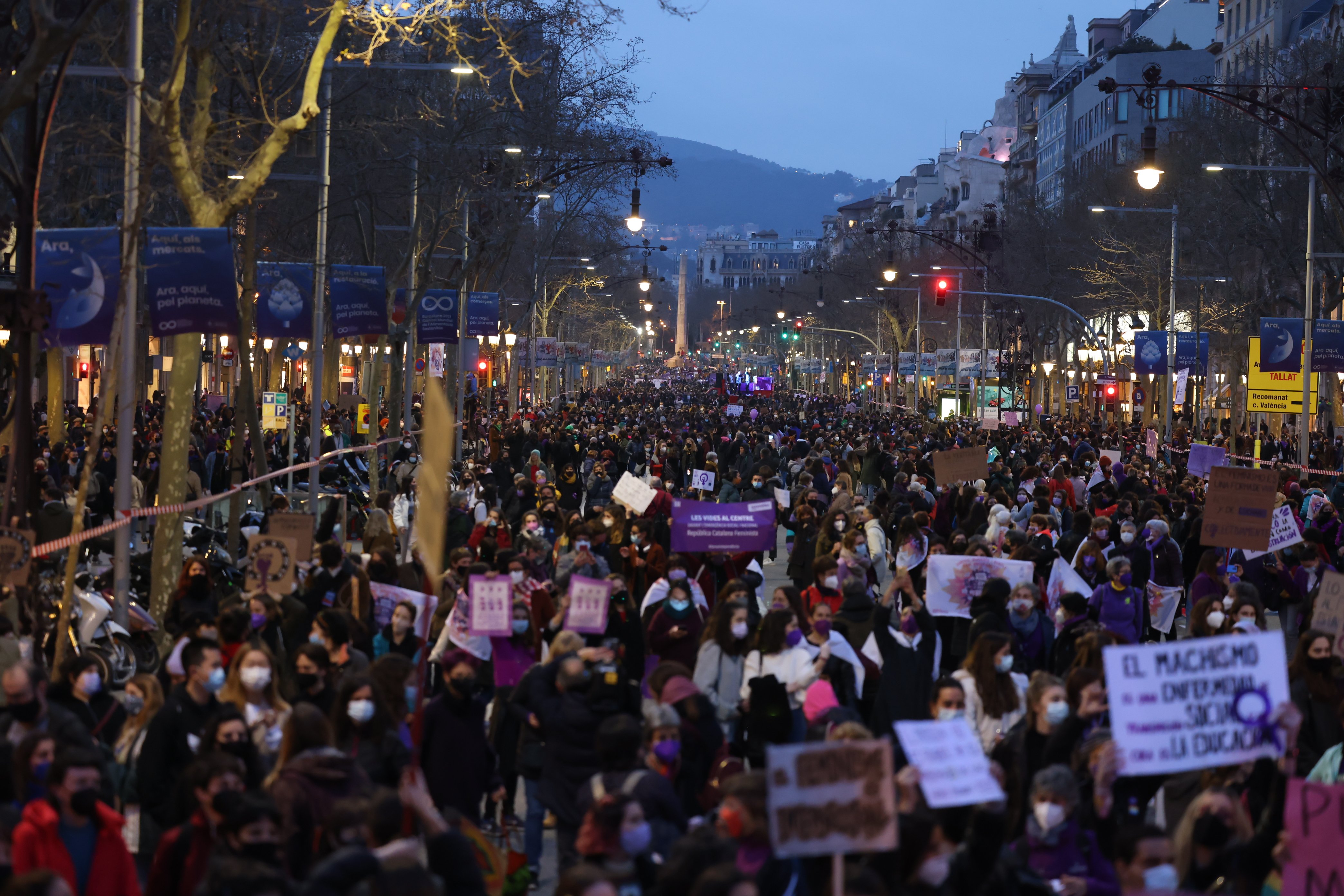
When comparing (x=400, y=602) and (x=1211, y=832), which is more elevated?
(x=400, y=602)

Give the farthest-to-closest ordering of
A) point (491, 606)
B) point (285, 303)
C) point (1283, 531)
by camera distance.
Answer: point (285, 303)
point (1283, 531)
point (491, 606)

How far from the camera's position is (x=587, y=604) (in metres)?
11.7

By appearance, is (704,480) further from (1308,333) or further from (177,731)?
(177,731)

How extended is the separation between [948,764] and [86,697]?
13.9ft

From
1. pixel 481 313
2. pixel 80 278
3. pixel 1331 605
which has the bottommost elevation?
pixel 1331 605

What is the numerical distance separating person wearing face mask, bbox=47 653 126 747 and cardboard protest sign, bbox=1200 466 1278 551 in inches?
430

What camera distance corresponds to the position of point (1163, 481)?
2886 centimetres

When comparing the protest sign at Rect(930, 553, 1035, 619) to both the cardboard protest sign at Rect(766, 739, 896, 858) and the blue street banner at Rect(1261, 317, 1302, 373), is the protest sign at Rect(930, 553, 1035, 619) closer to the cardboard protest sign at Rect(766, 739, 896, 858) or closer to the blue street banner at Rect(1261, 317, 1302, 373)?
the cardboard protest sign at Rect(766, 739, 896, 858)

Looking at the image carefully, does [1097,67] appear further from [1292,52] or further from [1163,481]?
[1163,481]

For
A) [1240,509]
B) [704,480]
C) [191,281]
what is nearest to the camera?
[191,281]

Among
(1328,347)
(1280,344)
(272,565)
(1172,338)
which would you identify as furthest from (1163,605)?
(1172,338)

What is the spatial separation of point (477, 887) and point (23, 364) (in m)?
8.23

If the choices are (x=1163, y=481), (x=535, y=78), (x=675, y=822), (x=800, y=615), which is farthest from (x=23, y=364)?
(x=535, y=78)

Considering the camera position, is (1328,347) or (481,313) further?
(481,313)
